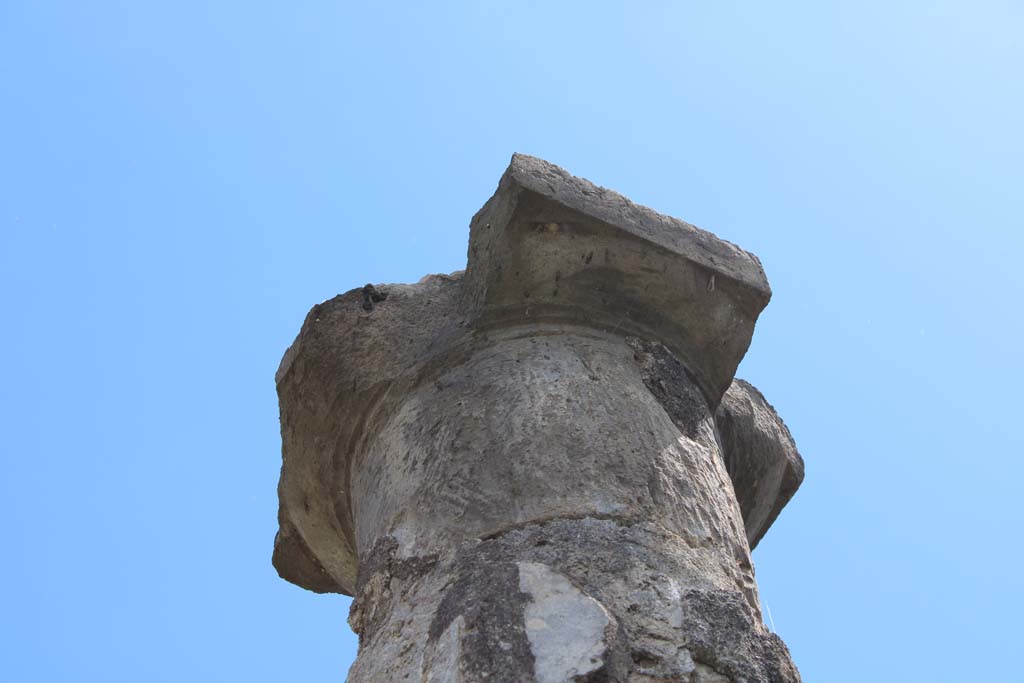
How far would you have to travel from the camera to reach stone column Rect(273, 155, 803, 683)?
7.84ft

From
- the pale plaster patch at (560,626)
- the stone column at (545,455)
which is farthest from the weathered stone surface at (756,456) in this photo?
the pale plaster patch at (560,626)

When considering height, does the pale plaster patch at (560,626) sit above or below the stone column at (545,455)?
below

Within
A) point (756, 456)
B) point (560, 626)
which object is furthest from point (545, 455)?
point (756, 456)

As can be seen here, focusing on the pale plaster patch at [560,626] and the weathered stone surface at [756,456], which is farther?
the weathered stone surface at [756,456]

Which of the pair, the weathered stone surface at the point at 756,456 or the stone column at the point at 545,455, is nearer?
the stone column at the point at 545,455

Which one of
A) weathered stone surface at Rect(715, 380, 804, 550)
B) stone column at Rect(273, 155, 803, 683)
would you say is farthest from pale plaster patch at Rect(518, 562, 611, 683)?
weathered stone surface at Rect(715, 380, 804, 550)

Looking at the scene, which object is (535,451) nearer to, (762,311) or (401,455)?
(401,455)

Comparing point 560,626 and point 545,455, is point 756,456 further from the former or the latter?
point 560,626

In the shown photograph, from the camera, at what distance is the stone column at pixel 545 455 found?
7.84ft

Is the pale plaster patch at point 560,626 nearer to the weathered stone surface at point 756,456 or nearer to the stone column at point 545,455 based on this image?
the stone column at point 545,455

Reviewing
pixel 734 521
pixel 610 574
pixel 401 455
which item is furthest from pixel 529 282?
pixel 610 574

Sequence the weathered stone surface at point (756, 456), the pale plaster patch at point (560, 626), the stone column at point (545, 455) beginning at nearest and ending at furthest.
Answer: the pale plaster patch at point (560, 626)
the stone column at point (545, 455)
the weathered stone surface at point (756, 456)

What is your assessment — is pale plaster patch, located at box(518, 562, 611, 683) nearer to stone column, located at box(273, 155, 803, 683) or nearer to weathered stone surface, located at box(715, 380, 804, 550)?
stone column, located at box(273, 155, 803, 683)

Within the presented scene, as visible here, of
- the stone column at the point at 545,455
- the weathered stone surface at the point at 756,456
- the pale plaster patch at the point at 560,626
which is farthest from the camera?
the weathered stone surface at the point at 756,456
